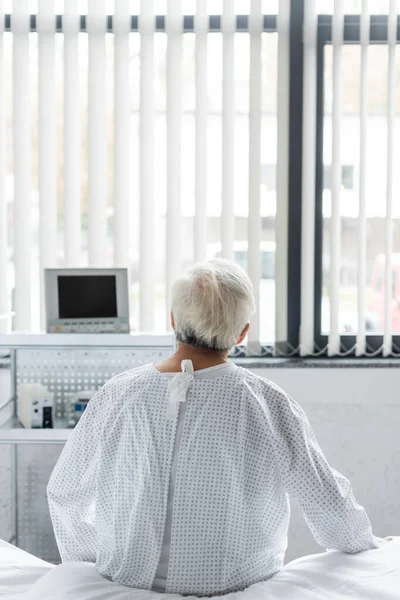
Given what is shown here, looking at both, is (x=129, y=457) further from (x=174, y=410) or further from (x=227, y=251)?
(x=227, y=251)

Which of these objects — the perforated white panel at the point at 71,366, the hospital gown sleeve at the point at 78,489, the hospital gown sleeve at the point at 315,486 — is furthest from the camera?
the perforated white panel at the point at 71,366

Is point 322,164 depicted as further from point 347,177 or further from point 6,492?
point 6,492

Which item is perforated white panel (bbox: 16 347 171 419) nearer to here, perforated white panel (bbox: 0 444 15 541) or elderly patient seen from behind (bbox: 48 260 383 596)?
perforated white panel (bbox: 0 444 15 541)

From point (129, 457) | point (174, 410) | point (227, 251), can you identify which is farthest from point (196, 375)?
point (227, 251)

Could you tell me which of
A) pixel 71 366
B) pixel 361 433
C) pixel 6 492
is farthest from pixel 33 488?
pixel 361 433

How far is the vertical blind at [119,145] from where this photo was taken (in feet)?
9.50

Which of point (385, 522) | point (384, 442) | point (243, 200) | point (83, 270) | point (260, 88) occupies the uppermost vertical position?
point (260, 88)

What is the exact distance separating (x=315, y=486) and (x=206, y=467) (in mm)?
242

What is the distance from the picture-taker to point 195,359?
1.62 metres

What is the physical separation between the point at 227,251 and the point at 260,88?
64 centimetres

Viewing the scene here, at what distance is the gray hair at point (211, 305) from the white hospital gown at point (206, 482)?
0.07m

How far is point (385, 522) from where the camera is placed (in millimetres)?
3012

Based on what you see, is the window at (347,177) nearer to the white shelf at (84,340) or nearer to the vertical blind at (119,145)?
the vertical blind at (119,145)

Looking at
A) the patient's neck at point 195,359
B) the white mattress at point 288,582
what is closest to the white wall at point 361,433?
the white mattress at point 288,582
